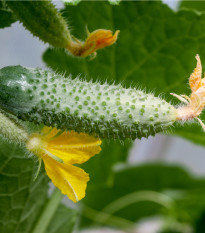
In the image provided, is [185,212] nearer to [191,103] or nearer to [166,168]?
[166,168]

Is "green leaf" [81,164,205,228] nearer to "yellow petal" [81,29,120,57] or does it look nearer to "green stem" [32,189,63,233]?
"green stem" [32,189,63,233]

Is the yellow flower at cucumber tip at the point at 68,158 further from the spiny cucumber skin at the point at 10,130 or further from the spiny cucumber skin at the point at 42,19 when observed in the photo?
the spiny cucumber skin at the point at 42,19

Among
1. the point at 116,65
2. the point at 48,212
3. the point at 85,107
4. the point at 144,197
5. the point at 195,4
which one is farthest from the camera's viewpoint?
the point at 144,197

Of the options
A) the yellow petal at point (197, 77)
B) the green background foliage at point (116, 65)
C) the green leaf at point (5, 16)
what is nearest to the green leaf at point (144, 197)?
the green background foliage at point (116, 65)

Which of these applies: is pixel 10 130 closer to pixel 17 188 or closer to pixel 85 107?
pixel 85 107

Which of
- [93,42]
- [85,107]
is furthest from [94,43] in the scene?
[85,107]

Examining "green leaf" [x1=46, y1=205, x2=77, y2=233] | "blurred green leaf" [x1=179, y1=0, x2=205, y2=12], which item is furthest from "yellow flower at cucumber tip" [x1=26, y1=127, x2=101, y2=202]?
"blurred green leaf" [x1=179, y1=0, x2=205, y2=12]

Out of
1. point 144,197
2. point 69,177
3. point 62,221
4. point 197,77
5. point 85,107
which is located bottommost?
point 144,197
